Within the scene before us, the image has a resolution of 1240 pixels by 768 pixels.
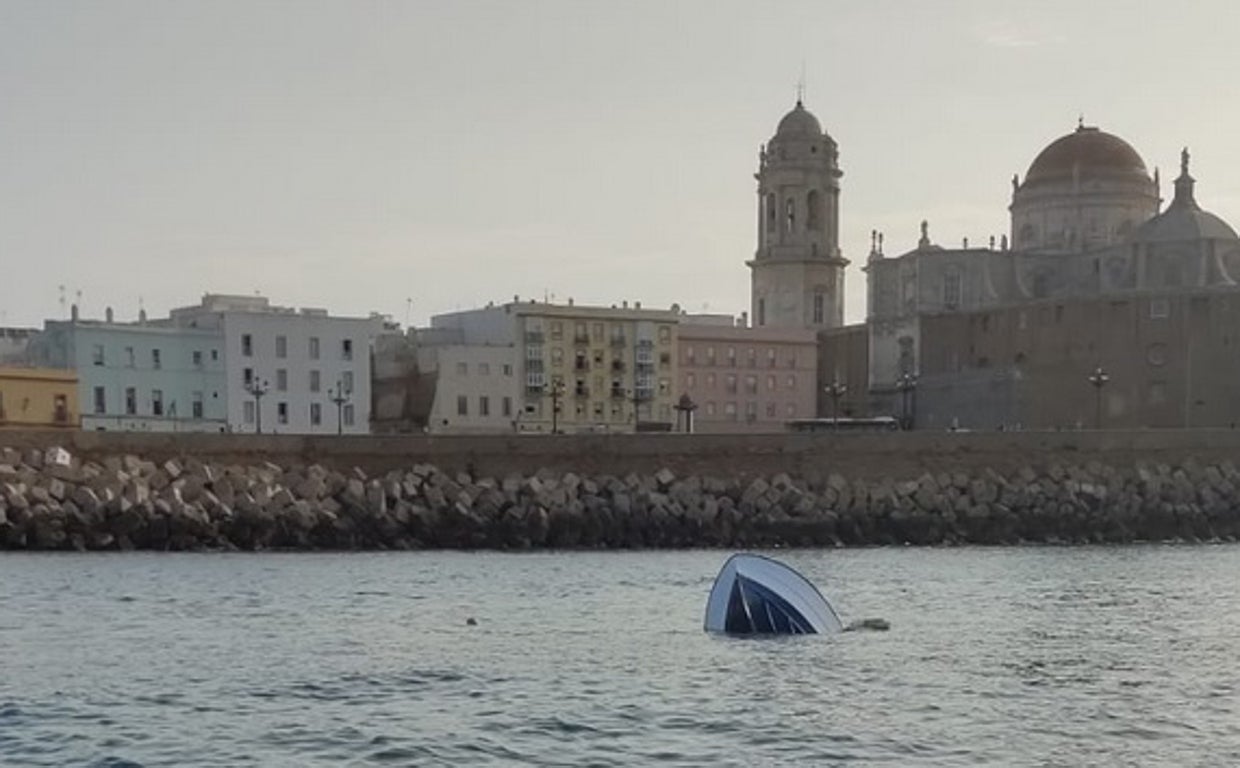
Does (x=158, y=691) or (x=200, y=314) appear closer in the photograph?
(x=158, y=691)

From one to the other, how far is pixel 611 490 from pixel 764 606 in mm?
19536

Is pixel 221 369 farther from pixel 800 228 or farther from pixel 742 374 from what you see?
pixel 800 228

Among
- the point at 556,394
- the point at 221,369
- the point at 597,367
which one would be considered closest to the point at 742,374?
the point at 597,367

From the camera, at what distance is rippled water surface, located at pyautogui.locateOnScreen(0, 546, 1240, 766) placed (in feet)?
48.2

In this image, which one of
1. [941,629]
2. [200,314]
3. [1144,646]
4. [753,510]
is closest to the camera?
[1144,646]

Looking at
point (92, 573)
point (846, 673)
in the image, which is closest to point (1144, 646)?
point (846, 673)

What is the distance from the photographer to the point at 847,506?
140ft

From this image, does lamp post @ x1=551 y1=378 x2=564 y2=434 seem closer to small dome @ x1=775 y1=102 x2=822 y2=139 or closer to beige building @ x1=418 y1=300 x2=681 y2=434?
beige building @ x1=418 y1=300 x2=681 y2=434

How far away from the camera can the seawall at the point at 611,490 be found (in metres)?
37.9

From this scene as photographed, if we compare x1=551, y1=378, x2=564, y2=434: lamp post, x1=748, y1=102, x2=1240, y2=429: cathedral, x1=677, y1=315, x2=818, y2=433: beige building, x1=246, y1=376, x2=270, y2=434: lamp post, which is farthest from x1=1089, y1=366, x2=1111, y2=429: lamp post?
x1=246, y1=376, x2=270, y2=434: lamp post

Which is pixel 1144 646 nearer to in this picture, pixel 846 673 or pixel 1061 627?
pixel 1061 627

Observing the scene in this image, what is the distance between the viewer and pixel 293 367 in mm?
71125

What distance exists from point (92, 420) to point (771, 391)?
3646 cm

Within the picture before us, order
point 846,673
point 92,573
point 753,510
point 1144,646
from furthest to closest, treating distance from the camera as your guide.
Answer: point 753,510
point 92,573
point 1144,646
point 846,673
